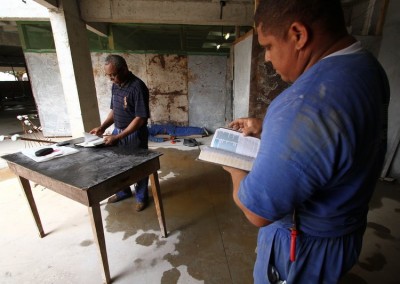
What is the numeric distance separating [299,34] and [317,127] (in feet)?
0.91

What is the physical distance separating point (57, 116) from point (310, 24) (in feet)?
20.9

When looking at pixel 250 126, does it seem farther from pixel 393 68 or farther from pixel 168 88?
pixel 168 88

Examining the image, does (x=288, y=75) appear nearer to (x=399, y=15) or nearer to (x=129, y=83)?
(x=129, y=83)

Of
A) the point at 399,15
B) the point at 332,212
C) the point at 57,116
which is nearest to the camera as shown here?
the point at 332,212

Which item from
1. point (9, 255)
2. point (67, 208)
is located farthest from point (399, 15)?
point (9, 255)

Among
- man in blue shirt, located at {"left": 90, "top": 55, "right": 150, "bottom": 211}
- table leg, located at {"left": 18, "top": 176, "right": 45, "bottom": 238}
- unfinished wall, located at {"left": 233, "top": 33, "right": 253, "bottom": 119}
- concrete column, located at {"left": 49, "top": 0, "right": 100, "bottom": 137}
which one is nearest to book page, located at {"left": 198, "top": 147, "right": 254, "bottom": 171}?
Answer: man in blue shirt, located at {"left": 90, "top": 55, "right": 150, "bottom": 211}

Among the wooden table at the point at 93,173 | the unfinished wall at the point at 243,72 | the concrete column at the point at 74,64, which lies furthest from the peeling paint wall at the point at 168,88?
the wooden table at the point at 93,173

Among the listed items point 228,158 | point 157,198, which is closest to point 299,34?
point 228,158

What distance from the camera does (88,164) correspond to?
1.71 m

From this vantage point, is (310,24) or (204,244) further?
(204,244)

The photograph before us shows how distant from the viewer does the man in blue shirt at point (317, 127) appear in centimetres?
51

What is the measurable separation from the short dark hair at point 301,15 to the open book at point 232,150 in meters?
0.45

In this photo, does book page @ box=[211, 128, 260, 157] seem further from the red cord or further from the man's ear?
the man's ear

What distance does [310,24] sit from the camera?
1.88 ft
